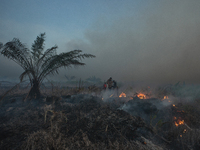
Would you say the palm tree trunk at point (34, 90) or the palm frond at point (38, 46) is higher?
the palm frond at point (38, 46)

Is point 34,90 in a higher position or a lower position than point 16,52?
lower

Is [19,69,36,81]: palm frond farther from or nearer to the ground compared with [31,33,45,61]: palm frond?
nearer to the ground

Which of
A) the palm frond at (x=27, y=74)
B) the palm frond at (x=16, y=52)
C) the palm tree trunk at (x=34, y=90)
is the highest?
the palm frond at (x=16, y=52)

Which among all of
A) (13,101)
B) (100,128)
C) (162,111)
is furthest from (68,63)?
(162,111)

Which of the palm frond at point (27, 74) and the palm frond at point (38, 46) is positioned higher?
the palm frond at point (38, 46)

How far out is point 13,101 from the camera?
611cm

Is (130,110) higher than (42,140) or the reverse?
the reverse

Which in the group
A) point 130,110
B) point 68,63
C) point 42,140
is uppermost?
point 68,63

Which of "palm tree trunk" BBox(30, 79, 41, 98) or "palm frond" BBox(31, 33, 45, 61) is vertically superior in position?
"palm frond" BBox(31, 33, 45, 61)

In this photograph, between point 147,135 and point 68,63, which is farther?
point 68,63

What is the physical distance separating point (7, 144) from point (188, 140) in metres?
5.52

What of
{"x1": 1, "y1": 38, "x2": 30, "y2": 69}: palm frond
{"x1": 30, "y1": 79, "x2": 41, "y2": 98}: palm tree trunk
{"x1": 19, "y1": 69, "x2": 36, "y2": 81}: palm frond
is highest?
{"x1": 1, "y1": 38, "x2": 30, "y2": 69}: palm frond

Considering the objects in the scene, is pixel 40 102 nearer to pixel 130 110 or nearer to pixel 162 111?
pixel 130 110

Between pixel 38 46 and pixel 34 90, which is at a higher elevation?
pixel 38 46
